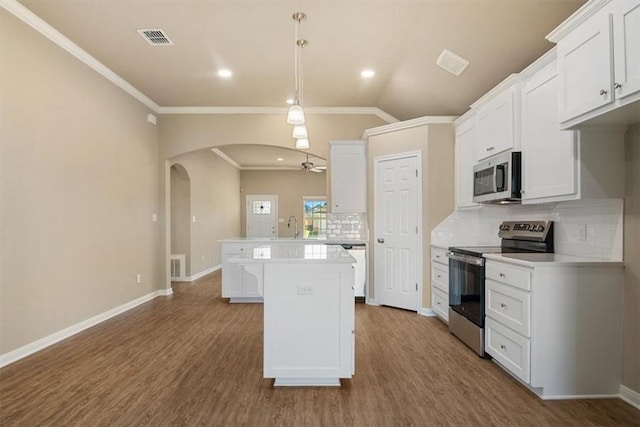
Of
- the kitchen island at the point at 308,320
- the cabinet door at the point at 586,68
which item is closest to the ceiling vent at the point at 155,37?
the kitchen island at the point at 308,320

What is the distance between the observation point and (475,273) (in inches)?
126

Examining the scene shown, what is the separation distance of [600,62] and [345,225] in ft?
→ 13.2

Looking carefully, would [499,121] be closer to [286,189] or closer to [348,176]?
[348,176]

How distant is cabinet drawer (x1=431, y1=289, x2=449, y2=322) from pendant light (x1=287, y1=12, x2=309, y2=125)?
8.30ft

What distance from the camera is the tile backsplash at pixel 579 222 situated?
2.46 m

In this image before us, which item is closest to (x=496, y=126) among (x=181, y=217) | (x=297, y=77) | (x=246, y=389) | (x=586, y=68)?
(x=586, y=68)

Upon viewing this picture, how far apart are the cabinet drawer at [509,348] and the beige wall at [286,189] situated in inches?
323

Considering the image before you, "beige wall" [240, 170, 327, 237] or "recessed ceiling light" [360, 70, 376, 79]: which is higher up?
"recessed ceiling light" [360, 70, 376, 79]

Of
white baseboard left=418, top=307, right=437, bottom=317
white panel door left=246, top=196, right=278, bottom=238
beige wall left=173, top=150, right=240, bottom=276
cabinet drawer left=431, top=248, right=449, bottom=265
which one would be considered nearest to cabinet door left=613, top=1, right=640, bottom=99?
cabinet drawer left=431, top=248, right=449, bottom=265

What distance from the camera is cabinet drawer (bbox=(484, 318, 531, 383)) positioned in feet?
8.07

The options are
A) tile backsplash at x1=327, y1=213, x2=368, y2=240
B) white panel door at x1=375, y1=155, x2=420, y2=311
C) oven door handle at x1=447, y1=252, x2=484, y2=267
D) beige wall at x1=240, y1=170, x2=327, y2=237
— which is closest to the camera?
oven door handle at x1=447, y1=252, x2=484, y2=267

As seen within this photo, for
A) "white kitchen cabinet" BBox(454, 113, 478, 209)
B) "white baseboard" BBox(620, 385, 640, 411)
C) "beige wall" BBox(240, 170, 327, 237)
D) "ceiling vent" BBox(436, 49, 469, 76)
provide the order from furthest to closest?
1. "beige wall" BBox(240, 170, 327, 237)
2. "white kitchen cabinet" BBox(454, 113, 478, 209)
3. "ceiling vent" BBox(436, 49, 469, 76)
4. "white baseboard" BBox(620, 385, 640, 411)

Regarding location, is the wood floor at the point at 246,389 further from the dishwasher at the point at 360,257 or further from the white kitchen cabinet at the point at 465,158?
the white kitchen cabinet at the point at 465,158

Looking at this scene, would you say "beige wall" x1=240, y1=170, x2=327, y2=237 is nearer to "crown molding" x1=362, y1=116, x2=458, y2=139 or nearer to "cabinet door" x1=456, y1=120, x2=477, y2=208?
"crown molding" x1=362, y1=116, x2=458, y2=139
